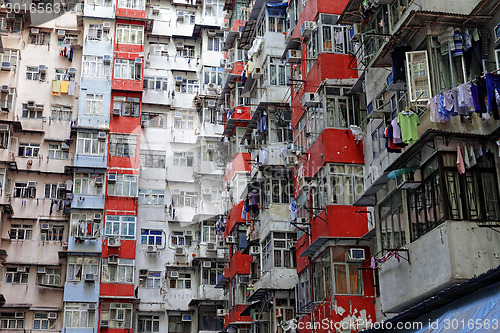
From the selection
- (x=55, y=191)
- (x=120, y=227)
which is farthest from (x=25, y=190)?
(x=120, y=227)

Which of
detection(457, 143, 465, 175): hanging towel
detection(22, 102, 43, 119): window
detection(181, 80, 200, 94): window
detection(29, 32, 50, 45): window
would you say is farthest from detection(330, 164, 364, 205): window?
detection(29, 32, 50, 45): window

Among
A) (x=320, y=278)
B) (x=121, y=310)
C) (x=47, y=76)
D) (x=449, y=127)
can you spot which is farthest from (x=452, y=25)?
(x=47, y=76)

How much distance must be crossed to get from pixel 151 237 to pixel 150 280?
79.4 inches

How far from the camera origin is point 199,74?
37406 mm

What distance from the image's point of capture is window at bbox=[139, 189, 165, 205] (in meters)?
34.7

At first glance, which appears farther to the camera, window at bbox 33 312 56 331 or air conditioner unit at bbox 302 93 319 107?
window at bbox 33 312 56 331

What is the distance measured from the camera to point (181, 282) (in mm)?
34344

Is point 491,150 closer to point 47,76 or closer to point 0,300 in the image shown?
point 0,300

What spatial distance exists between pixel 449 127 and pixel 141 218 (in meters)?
23.1

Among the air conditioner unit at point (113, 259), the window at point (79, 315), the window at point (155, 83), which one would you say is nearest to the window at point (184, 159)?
the window at point (155, 83)

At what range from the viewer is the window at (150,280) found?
33656 mm

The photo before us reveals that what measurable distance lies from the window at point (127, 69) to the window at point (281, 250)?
1489 cm

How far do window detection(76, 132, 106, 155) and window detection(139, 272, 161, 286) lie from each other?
19.8 feet

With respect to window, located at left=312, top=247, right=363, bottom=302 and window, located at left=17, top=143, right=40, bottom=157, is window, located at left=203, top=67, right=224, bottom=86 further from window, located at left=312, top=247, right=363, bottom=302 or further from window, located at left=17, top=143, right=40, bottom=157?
window, located at left=312, top=247, right=363, bottom=302
